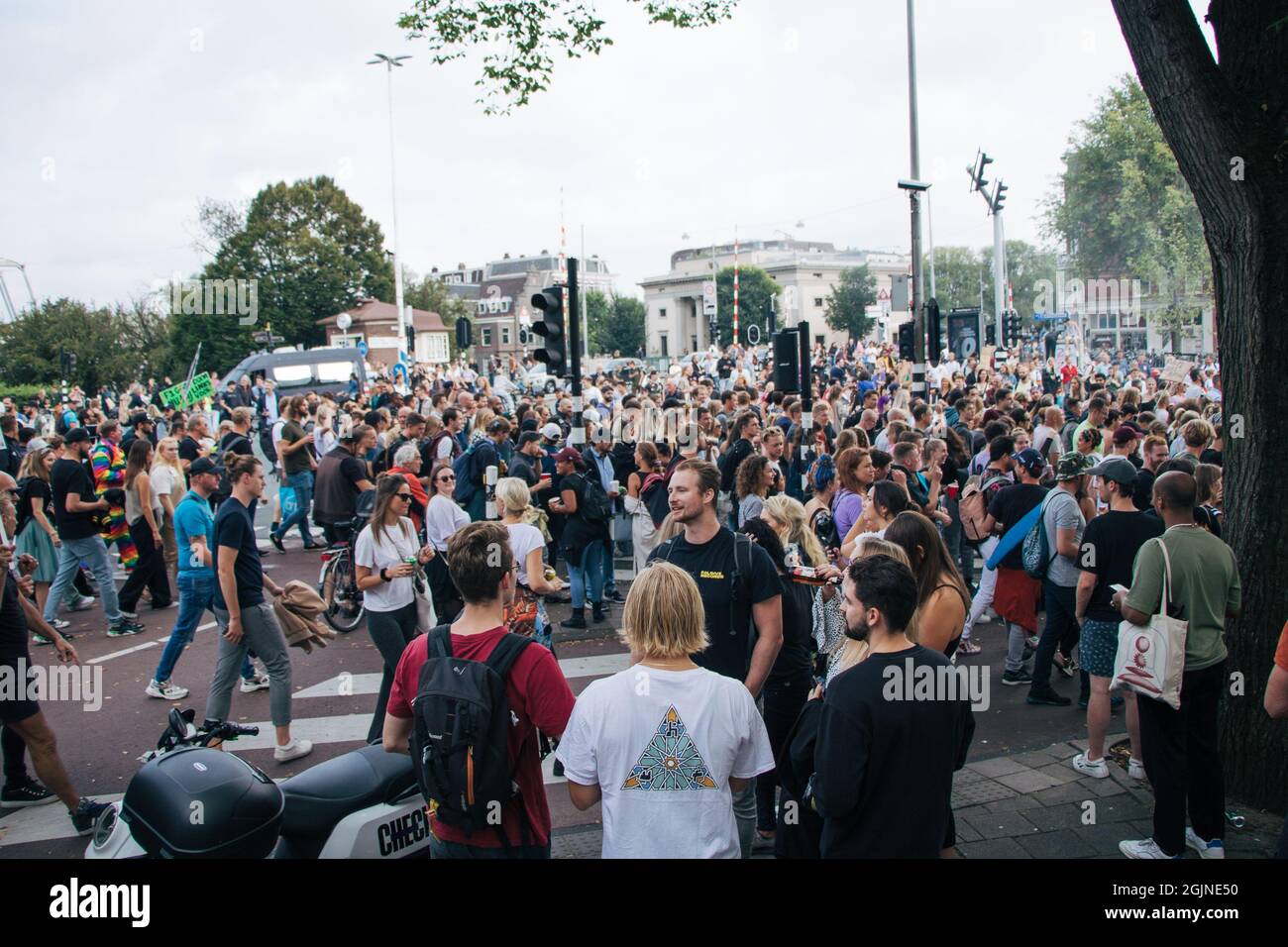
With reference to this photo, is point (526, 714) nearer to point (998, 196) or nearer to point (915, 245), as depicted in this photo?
point (915, 245)

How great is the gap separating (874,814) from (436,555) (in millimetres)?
3812

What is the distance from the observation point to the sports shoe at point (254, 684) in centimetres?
755

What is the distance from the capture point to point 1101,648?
5.40 meters

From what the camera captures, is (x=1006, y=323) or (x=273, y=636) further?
(x=1006, y=323)

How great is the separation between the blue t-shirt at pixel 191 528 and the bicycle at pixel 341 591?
2465 mm

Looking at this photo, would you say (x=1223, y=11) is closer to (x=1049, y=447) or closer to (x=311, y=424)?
(x=1049, y=447)

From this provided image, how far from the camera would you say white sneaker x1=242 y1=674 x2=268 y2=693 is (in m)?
7.55

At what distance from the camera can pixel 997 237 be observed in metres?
32.6

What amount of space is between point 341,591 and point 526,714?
6736mm

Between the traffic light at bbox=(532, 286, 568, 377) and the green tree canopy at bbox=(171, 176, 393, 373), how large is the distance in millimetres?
49203

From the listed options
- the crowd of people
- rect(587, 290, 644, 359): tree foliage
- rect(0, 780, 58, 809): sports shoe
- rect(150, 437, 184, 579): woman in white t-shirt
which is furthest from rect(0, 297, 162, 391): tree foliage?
rect(587, 290, 644, 359): tree foliage

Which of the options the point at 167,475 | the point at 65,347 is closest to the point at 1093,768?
the point at 167,475

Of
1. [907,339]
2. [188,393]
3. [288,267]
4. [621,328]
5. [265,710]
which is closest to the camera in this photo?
[265,710]
